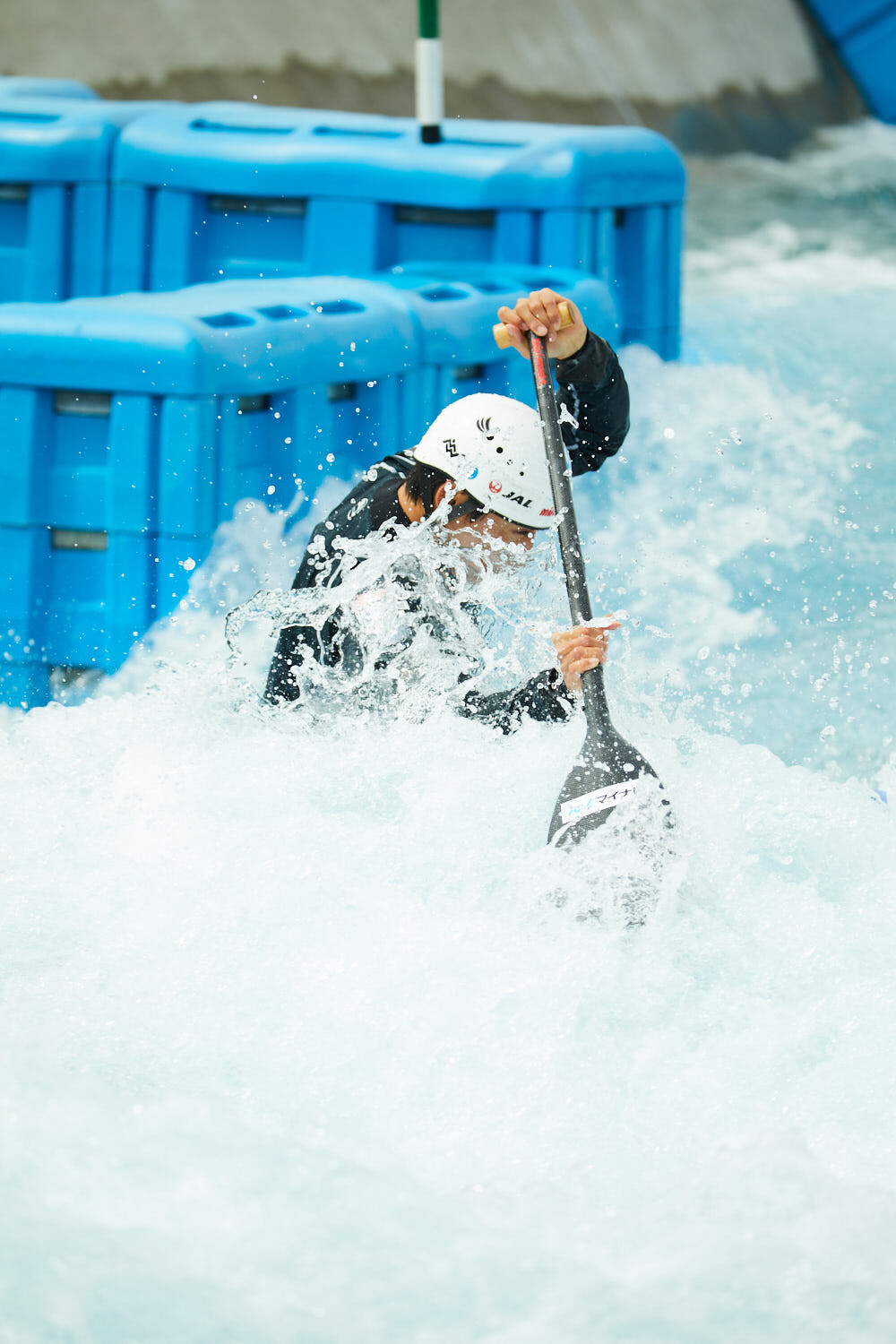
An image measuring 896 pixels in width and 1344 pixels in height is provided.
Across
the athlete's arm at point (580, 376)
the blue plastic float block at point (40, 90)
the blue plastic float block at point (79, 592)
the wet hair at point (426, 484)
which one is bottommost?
the blue plastic float block at point (79, 592)

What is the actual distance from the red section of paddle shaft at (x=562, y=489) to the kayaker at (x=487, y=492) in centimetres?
12

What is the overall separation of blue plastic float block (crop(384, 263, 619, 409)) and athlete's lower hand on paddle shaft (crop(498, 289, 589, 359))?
4.45 ft

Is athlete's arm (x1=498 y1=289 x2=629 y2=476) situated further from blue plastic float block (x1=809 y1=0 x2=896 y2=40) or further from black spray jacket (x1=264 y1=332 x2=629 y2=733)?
blue plastic float block (x1=809 y1=0 x2=896 y2=40)

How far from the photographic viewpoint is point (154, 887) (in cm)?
311

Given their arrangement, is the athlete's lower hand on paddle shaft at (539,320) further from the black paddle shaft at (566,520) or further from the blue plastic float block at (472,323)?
the blue plastic float block at (472,323)

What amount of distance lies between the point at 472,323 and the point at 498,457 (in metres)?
1.59

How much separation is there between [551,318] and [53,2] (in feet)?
32.6

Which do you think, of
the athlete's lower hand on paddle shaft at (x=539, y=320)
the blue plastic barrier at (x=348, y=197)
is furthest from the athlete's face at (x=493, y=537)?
the blue plastic barrier at (x=348, y=197)

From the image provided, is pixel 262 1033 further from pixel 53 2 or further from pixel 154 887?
pixel 53 2

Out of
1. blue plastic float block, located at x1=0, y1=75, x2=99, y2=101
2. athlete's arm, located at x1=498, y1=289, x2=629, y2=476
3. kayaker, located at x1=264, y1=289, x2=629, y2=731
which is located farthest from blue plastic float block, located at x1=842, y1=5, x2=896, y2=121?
kayaker, located at x1=264, y1=289, x2=629, y2=731

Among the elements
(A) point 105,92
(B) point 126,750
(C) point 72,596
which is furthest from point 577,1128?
(A) point 105,92

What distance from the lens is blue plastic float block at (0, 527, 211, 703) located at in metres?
4.05

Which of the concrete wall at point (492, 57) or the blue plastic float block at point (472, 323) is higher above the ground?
the concrete wall at point (492, 57)

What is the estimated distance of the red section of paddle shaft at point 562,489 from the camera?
323 cm
